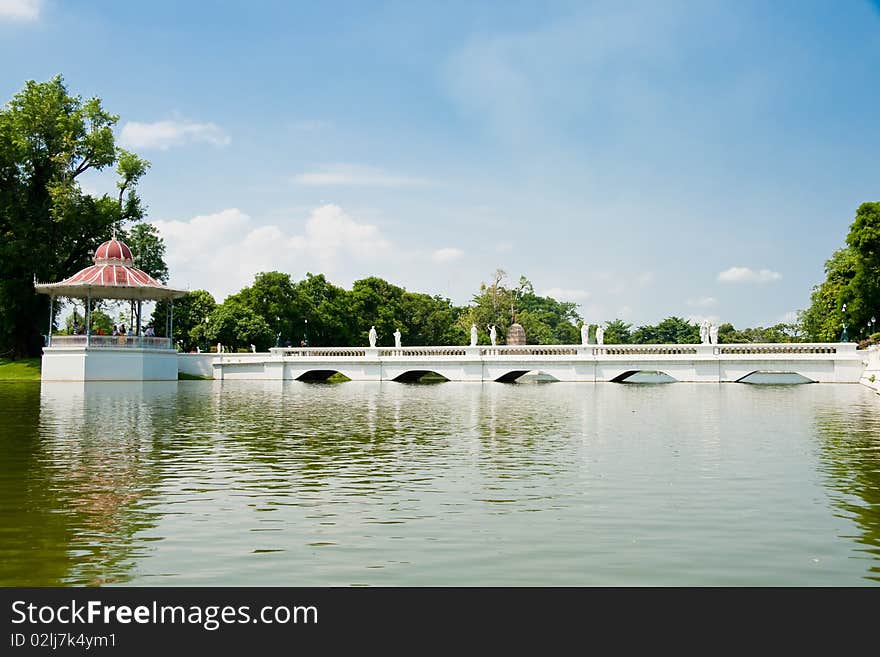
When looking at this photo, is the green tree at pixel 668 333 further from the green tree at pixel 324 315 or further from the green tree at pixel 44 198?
the green tree at pixel 44 198

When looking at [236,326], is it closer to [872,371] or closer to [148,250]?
[148,250]

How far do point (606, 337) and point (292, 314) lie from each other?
48.2 metres

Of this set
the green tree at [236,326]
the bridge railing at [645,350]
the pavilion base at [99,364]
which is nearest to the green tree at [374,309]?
the green tree at [236,326]

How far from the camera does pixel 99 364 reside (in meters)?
53.4

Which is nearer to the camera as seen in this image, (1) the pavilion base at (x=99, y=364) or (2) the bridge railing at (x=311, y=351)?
(1) the pavilion base at (x=99, y=364)

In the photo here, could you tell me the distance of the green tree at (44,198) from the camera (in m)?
57.1

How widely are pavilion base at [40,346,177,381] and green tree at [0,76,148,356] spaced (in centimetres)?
789

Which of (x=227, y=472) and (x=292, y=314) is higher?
(x=292, y=314)

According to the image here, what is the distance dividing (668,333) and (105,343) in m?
77.6

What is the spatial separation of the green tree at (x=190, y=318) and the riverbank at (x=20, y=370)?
1144 cm

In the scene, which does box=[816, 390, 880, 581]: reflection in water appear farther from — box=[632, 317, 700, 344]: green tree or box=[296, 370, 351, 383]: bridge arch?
box=[632, 317, 700, 344]: green tree
